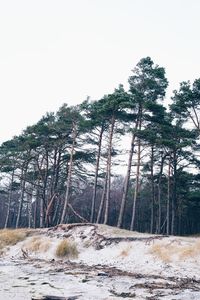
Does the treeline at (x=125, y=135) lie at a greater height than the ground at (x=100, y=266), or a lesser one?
greater

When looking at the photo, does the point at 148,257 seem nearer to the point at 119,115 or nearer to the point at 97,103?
the point at 119,115

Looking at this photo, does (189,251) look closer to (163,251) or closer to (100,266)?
(163,251)

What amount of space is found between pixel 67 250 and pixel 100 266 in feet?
15.4

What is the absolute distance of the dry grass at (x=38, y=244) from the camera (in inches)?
963

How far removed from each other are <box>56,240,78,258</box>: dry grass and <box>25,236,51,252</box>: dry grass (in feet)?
4.69

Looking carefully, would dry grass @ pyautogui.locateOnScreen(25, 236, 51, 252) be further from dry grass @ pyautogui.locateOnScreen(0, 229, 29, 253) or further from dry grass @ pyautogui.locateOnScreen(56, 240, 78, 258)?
dry grass @ pyautogui.locateOnScreen(56, 240, 78, 258)

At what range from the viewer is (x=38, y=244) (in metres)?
25.2

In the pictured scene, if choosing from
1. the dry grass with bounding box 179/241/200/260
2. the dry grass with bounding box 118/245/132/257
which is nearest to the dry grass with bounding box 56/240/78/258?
the dry grass with bounding box 118/245/132/257

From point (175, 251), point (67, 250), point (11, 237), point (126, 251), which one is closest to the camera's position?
point (175, 251)

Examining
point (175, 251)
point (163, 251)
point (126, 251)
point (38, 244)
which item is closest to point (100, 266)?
point (126, 251)

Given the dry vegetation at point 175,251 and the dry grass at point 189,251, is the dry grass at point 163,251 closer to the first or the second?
the dry vegetation at point 175,251

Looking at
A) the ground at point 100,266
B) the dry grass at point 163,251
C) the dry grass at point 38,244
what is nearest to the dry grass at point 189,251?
the ground at point 100,266

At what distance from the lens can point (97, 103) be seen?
1332 inches

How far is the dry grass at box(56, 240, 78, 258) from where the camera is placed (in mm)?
22578
